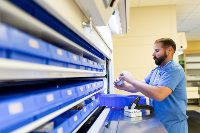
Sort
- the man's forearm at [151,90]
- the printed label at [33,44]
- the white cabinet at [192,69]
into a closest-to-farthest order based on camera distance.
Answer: the printed label at [33,44]
the man's forearm at [151,90]
the white cabinet at [192,69]

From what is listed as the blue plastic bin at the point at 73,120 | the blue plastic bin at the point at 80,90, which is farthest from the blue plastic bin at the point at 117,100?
the blue plastic bin at the point at 73,120

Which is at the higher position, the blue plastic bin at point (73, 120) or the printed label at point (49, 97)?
the printed label at point (49, 97)

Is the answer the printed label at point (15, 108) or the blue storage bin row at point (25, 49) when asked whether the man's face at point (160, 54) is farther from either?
the printed label at point (15, 108)

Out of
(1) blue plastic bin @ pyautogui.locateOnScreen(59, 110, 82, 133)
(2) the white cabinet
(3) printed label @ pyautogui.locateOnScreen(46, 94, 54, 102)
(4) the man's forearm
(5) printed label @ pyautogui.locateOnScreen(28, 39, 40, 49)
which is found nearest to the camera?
(5) printed label @ pyautogui.locateOnScreen(28, 39, 40, 49)

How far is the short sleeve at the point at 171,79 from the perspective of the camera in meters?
2.44

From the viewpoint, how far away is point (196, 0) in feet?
16.2

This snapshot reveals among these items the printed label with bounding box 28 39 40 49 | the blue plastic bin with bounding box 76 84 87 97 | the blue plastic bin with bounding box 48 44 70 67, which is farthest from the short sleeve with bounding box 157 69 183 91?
the printed label with bounding box 28 39 40 49

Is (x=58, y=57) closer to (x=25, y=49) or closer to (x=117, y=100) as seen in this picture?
(x=25, y=49)

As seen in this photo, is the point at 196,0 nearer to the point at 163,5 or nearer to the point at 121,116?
the point at 163,5

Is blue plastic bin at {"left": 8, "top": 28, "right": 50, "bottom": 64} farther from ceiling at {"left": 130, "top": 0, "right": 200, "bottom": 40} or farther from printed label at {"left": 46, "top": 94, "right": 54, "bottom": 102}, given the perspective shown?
ceiling at {"left": 130, "top": 0, "right": 200, "bottom": 40}

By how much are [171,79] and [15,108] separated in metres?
2.06

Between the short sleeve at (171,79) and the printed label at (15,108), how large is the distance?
78.3 inches

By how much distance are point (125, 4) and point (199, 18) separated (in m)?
5.30

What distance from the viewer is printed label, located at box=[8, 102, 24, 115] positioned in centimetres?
59
